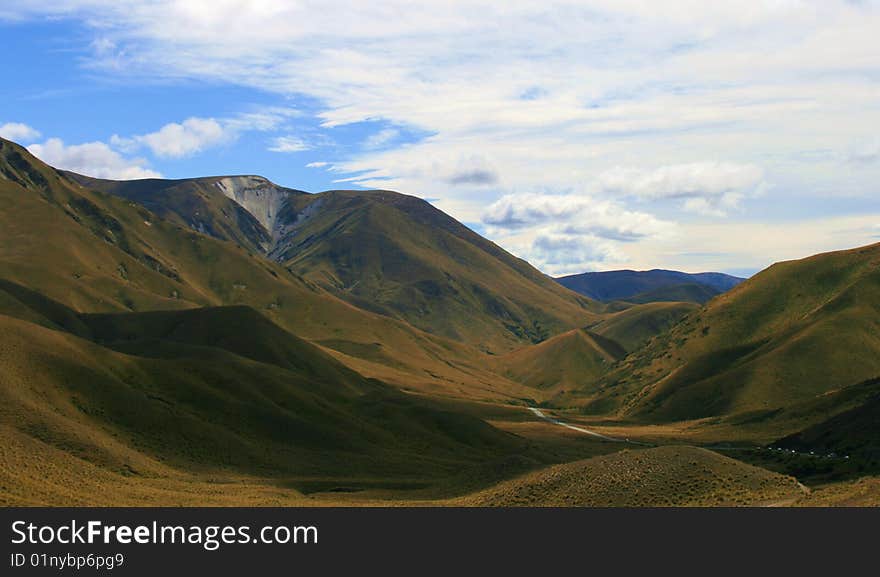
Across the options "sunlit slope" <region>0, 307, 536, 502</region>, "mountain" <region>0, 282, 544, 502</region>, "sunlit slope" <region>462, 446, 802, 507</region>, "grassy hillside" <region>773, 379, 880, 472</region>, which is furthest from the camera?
"grassy hillside" <region>773, 379, 880, 472</region>

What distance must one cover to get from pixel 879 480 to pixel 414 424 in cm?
8600

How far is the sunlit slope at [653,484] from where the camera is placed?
2527 inches

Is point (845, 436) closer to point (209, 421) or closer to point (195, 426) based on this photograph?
point (195, 426)

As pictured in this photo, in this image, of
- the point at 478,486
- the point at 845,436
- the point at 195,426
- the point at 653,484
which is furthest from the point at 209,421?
the point at 845,436

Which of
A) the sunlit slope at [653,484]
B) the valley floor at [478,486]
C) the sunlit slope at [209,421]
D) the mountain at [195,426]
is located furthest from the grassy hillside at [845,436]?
the sunlit slope at [209,421]

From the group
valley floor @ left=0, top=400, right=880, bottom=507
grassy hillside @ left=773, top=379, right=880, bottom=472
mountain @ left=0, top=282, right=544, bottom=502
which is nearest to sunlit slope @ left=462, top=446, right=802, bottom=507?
valley floor @ left=0, top=400, right=880, bottom=507

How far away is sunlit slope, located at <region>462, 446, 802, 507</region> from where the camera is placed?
6419 cm

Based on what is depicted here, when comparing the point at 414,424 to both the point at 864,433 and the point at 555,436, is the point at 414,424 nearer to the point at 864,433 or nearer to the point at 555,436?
the point at 555,436

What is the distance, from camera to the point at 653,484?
66625mm

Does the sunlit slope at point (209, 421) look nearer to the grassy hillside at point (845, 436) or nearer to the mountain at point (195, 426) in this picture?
the mountain at point (195, 426)

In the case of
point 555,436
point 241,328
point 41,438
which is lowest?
point 555,436

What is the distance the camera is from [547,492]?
71.8 m

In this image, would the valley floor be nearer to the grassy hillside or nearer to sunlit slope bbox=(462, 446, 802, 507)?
sunlit slope bbox=(462, 446, 802, 507)

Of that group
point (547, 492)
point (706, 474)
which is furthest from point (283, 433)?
point (706, 474)
